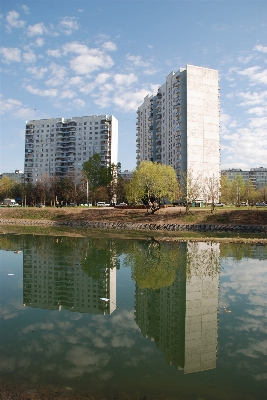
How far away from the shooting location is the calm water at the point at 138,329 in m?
8.18

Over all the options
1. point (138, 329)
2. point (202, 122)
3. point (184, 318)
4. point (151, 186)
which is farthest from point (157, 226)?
point (138, 329)

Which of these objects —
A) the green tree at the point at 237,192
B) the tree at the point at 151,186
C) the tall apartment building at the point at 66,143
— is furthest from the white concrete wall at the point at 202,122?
the tall apartment building at the point at 66,143

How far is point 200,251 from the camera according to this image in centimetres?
3036

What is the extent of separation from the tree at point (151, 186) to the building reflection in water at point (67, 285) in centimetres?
4041

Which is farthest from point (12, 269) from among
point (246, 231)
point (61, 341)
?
point (246, 231)

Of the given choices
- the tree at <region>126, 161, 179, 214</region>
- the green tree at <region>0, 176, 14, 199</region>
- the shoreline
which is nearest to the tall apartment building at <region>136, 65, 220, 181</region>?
the tree at <region>126, 161, 179, 214</region>

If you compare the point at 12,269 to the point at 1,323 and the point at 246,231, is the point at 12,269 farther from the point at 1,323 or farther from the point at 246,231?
the point at 246,231

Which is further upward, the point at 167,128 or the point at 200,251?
the point at 167,128

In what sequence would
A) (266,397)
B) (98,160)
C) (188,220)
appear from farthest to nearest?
(98,160) < (188,220) < (266,397)

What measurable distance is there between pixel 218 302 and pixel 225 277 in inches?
199

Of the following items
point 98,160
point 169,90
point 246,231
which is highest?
point 169,90

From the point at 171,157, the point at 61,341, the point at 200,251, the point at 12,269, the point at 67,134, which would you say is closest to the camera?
the point at 61,341

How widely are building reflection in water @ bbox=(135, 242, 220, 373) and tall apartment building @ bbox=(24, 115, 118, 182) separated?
122230 mm

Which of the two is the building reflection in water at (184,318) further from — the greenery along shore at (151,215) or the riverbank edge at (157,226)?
the greenery along shore at (151,215)
